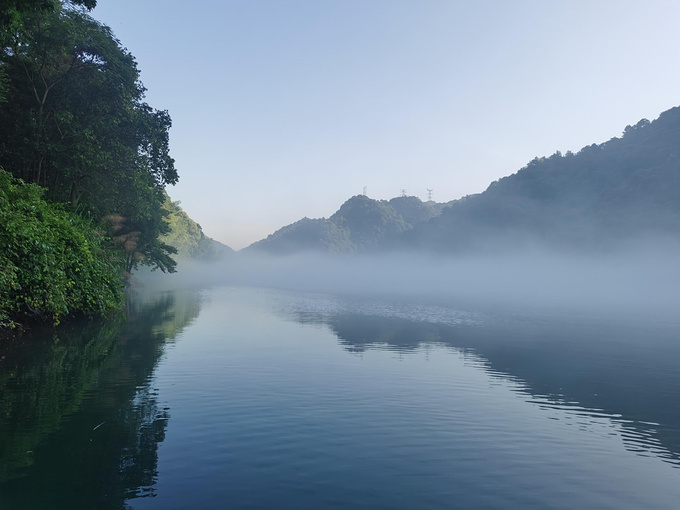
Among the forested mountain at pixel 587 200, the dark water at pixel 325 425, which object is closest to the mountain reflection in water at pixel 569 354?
the dark water at pixel 325 425

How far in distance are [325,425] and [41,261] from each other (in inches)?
527

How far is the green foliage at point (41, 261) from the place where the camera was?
55.2 ft

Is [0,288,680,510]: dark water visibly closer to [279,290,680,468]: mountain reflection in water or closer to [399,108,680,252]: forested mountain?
[279,290,680,468]: mountain reflection in water

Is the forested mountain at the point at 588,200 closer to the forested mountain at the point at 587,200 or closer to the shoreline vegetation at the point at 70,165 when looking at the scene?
the forested mountain at the point at 587,200

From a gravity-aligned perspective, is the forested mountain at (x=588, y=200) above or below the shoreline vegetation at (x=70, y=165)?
above

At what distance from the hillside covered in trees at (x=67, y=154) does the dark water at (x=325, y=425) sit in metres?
2.89

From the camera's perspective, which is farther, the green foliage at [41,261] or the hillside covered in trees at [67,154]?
the hillside covered in trees at [67,154]

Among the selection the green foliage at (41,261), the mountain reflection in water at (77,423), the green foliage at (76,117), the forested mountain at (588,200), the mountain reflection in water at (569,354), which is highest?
the forested mountain at (588,200)

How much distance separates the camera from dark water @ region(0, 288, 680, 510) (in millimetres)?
8594

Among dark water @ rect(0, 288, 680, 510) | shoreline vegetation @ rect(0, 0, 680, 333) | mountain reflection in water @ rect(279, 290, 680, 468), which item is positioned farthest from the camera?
shoreline vegetation @ rect(0, 0, 680, 333)

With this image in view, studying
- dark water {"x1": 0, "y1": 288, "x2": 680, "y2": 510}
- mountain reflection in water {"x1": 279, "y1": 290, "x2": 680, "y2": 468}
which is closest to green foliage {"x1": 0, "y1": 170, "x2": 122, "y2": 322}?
dark water {"x1": 0, "y1": 288, "x2": 680, "y2": 510}

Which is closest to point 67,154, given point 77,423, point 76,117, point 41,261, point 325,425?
point 76,117

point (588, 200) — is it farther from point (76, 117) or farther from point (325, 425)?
point (325, 425)

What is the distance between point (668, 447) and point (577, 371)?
9.49m
